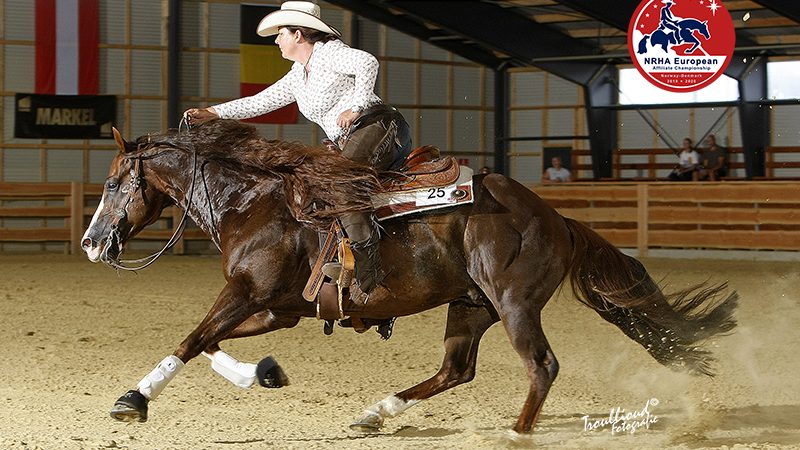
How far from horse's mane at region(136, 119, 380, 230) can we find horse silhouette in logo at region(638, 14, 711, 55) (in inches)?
408

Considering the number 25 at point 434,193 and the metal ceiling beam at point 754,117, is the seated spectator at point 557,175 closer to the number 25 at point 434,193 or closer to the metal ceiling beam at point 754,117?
the metal ceiling beam at point 754,117

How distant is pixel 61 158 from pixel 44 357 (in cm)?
1276

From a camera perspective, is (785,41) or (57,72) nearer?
(57,72)

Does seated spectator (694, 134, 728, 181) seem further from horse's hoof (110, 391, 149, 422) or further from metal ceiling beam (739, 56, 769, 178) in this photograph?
horse's hoof (110, 391, 149, 422)

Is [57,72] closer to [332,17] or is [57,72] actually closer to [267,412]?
[332,17]

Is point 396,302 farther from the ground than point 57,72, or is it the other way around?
point 57,72

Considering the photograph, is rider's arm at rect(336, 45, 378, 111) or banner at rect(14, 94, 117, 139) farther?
banner at rect(14, 94, 117, 139)

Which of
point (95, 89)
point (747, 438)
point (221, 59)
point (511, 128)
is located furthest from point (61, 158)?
point (747, 438)

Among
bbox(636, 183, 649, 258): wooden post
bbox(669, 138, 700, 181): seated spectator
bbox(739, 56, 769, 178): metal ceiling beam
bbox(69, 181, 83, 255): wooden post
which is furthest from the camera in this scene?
bbox(739, 56, 769, 178): metal ceiling beam

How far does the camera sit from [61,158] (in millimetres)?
19031

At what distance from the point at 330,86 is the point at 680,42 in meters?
10.3

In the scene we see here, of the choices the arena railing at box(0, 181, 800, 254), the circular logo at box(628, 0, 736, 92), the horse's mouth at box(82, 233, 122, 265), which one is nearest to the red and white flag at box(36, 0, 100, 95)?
the arena railing at box(0, 181, 800, 254)

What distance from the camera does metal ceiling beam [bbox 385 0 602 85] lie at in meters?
18.3

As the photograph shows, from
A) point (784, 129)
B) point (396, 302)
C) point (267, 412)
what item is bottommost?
point (267, 412)
